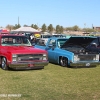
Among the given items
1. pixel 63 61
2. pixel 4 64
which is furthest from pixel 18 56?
pixel 63 61

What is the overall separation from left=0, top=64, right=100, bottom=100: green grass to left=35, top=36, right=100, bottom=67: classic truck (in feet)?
5.94

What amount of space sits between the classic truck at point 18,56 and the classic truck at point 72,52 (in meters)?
1.47

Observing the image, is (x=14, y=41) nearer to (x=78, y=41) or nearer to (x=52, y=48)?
(x=52, y=48)

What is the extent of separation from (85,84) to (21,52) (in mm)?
3259

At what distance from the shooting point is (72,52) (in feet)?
39.1

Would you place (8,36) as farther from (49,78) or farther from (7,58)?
(49,78)

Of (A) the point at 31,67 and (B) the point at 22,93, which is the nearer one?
(B) the point at 22,93

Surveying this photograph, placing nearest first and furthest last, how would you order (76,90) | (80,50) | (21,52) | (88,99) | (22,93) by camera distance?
(88,99) → (22,93) → (76,90) → (21,52) → (80,50)

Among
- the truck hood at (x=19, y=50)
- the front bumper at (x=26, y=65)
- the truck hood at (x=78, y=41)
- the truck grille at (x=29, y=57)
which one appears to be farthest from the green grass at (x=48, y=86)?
the truck hood at (x=78, y=41)

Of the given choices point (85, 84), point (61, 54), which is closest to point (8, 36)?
point (61, 54)

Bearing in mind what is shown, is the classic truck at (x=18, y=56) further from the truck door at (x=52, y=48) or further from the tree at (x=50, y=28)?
the tree at (x=50, y=28)

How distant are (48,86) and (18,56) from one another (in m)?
2.88

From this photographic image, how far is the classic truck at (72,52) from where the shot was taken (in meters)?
11.8

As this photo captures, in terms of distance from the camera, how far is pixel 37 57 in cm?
1077
